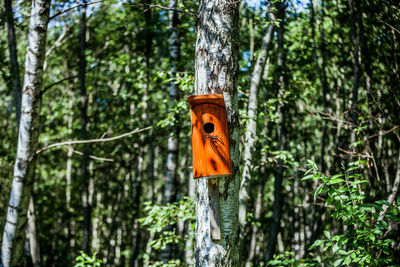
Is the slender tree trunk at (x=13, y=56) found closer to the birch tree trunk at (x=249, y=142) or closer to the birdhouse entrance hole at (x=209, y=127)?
the birch tree trunk at (x=249, y=142)

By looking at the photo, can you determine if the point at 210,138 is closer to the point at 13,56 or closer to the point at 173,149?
the point at 173,149

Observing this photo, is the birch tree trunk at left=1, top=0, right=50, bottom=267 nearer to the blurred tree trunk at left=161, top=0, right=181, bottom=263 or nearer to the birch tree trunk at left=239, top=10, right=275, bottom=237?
the blurred tree trunk at left=161, top=0, right=181, bottom=263

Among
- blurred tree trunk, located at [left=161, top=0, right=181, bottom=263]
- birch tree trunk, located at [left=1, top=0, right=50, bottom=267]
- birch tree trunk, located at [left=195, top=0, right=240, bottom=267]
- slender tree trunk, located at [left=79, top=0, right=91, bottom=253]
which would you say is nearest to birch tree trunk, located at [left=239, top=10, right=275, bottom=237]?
blurred tree trunk, located at [left=161, top=0, right=181, bottom=263]

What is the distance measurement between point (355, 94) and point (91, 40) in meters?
7.34

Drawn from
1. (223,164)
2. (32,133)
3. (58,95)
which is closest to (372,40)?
(223,164)

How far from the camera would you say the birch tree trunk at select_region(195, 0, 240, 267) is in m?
2.48

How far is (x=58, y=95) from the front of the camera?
1234 cm

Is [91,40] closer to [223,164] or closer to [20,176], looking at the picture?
[20,176]

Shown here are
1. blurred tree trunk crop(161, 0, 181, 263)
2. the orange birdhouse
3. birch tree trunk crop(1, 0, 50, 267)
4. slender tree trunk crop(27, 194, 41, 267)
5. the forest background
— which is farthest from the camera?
slender tree trunk crop(27, 194, 41, 267)

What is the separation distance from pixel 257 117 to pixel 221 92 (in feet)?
7.93

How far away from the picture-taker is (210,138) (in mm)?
2551

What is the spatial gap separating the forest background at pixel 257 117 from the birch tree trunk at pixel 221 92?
0.64ft

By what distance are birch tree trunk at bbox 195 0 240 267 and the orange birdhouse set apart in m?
0.10

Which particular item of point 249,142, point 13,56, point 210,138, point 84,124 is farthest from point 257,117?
point 13,56
